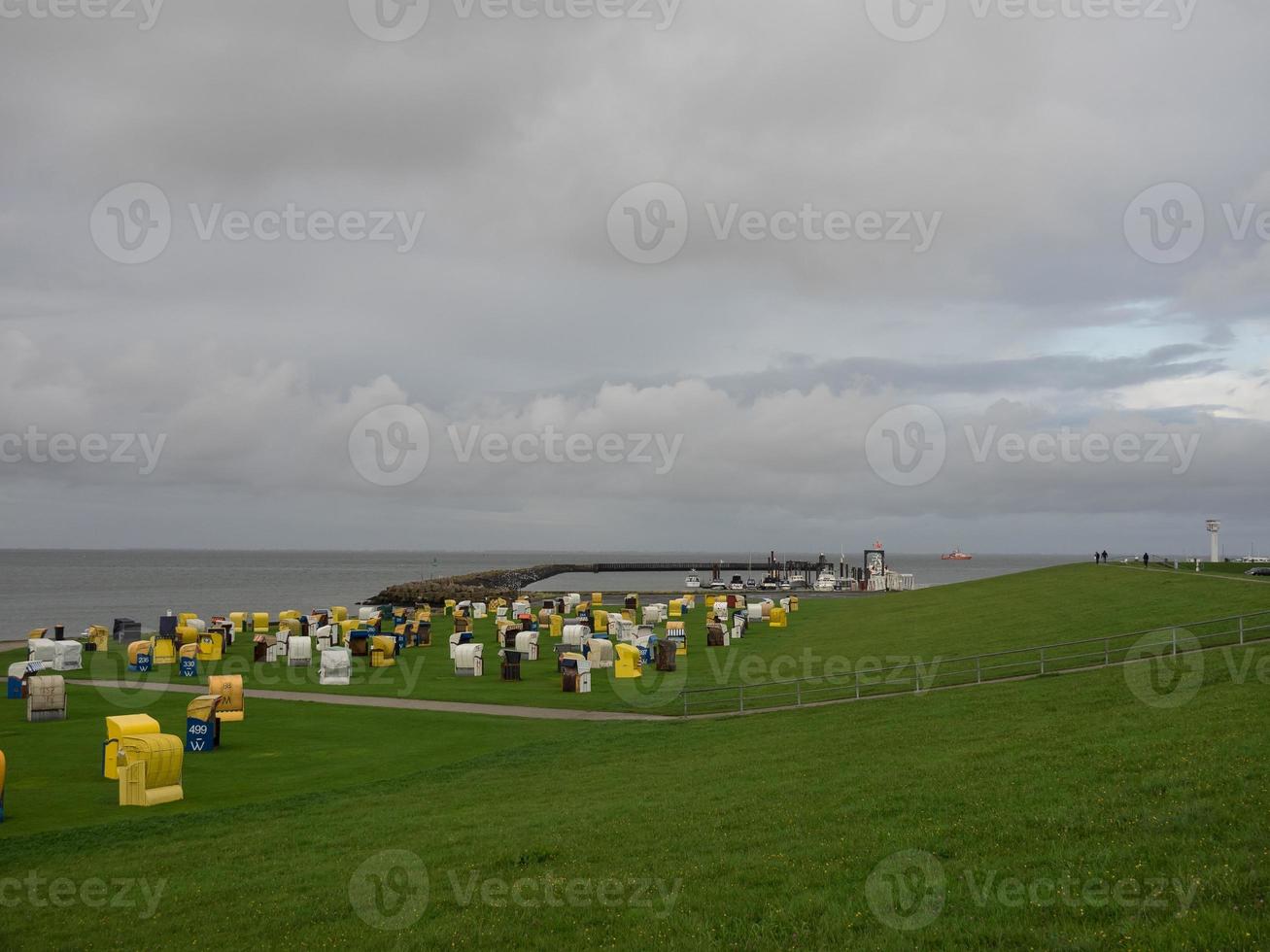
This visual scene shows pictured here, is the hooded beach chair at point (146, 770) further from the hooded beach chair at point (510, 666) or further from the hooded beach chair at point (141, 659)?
the hooded beach chair at point (141, 659)

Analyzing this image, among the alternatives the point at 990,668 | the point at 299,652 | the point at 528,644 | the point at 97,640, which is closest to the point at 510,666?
the point at 528,644

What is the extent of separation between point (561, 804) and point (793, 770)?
411cm

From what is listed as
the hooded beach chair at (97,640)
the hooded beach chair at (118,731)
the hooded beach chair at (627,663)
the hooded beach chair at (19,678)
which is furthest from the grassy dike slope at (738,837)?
the hooded beach chair at (97,640)

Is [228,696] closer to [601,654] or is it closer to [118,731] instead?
[118,731]

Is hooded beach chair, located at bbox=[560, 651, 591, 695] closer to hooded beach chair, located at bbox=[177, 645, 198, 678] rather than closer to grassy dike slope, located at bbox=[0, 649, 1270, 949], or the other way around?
grassy dike slope, located at bbox=[0, 649, 1270, 949]

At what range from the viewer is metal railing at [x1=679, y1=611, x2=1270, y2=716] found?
23.9 metres

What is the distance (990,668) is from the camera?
24359 mm

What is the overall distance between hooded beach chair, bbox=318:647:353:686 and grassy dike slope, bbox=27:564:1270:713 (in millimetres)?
588

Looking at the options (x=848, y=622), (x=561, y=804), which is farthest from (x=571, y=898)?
(x=848, y=622)

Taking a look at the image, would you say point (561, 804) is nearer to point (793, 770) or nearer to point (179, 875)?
point (793, 770)

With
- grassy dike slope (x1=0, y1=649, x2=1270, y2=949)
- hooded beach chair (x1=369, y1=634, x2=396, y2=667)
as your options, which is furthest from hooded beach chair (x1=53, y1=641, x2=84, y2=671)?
grassy dike slope (x1=0, y1=649, x2=1270, y2=949)

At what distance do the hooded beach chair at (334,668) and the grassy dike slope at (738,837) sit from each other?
13.3m

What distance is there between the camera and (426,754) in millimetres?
21484

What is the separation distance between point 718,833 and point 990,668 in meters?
14.6
